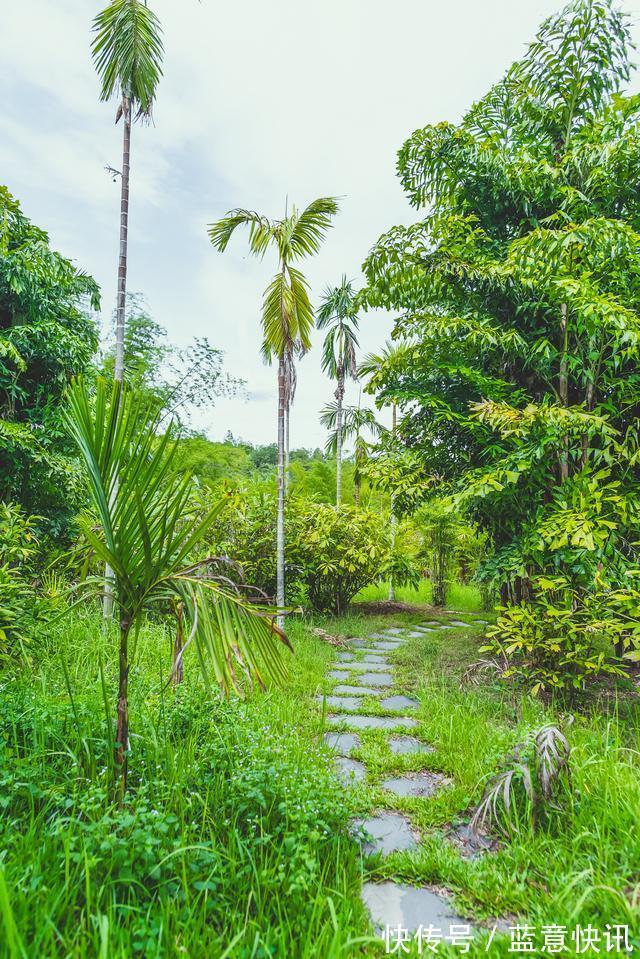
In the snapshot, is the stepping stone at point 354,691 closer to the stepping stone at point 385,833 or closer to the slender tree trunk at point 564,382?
the stepping stone at point 385,833

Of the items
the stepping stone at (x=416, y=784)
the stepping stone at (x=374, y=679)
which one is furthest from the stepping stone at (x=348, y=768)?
the stepping stone at (x=374, y=679)

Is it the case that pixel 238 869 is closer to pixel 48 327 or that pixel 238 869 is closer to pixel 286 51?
pixel 48 327

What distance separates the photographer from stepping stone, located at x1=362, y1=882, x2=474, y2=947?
1243 millimetres

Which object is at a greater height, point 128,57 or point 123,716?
point 128,57

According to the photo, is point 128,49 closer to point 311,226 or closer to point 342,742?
point 311,226

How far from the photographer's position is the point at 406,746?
235 cm

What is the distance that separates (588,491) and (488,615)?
4.54m

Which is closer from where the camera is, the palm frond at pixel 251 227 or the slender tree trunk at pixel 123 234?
the palm frond at pixel 251 227

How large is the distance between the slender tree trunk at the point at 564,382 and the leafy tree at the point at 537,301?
1 cm

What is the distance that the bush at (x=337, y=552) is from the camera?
18.9 ft

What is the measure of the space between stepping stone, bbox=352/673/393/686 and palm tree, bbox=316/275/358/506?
707 cm

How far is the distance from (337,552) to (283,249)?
356cm

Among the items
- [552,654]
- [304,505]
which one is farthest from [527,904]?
[304,505]

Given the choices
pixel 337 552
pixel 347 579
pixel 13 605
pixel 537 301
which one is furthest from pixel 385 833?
pixel 347 579
